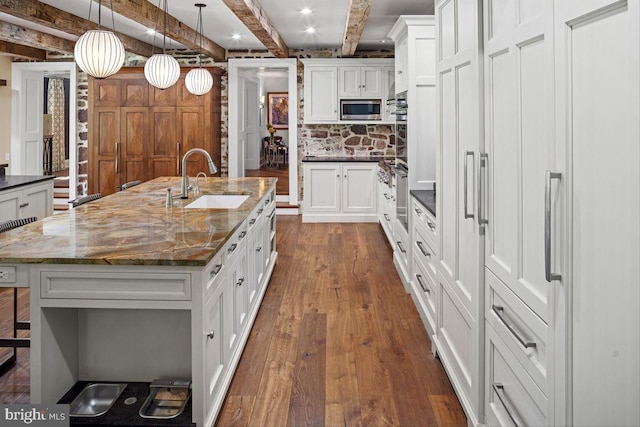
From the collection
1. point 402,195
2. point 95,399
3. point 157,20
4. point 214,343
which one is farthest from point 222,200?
point 157,20

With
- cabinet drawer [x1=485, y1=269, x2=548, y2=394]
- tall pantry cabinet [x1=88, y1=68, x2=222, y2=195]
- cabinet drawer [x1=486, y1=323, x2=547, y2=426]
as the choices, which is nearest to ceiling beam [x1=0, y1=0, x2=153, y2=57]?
tall pantry cabinet [x1=88, y1=68, x2=222, y2=195]

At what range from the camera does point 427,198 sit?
3926mm

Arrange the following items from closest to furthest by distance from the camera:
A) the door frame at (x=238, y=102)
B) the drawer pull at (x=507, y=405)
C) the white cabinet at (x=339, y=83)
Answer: the drawer pull at (x=507, y=405)
the white cabinet at (x=339, y=83)
the door frame at (x=238, y=102)

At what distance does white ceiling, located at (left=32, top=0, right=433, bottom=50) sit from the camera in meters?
5.53

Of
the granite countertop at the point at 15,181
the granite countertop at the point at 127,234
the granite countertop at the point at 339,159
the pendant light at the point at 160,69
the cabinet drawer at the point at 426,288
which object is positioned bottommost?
the cabinet drawer at the point at 426,288

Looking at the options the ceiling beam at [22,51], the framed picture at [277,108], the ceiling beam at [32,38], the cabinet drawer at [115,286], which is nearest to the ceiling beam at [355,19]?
the cabinet drawer at [115,286]

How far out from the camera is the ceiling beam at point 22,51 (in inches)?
304

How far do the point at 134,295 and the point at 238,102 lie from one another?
268 inches

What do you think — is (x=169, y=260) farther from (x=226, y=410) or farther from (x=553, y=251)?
(x=553, y=251)

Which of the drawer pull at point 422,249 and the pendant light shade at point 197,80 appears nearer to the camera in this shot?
the drawer pull at point 422,249

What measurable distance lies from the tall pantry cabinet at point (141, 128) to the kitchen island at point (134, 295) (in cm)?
477

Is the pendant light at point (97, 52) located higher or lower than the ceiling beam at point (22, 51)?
lower

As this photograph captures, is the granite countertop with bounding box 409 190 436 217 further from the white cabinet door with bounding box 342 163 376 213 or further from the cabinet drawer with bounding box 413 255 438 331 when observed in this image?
the white cabinet door with bounding box 342 163 376 213

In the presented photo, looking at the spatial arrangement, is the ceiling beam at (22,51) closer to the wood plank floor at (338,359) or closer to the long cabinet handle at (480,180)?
the wood plank floor at (338,359)
